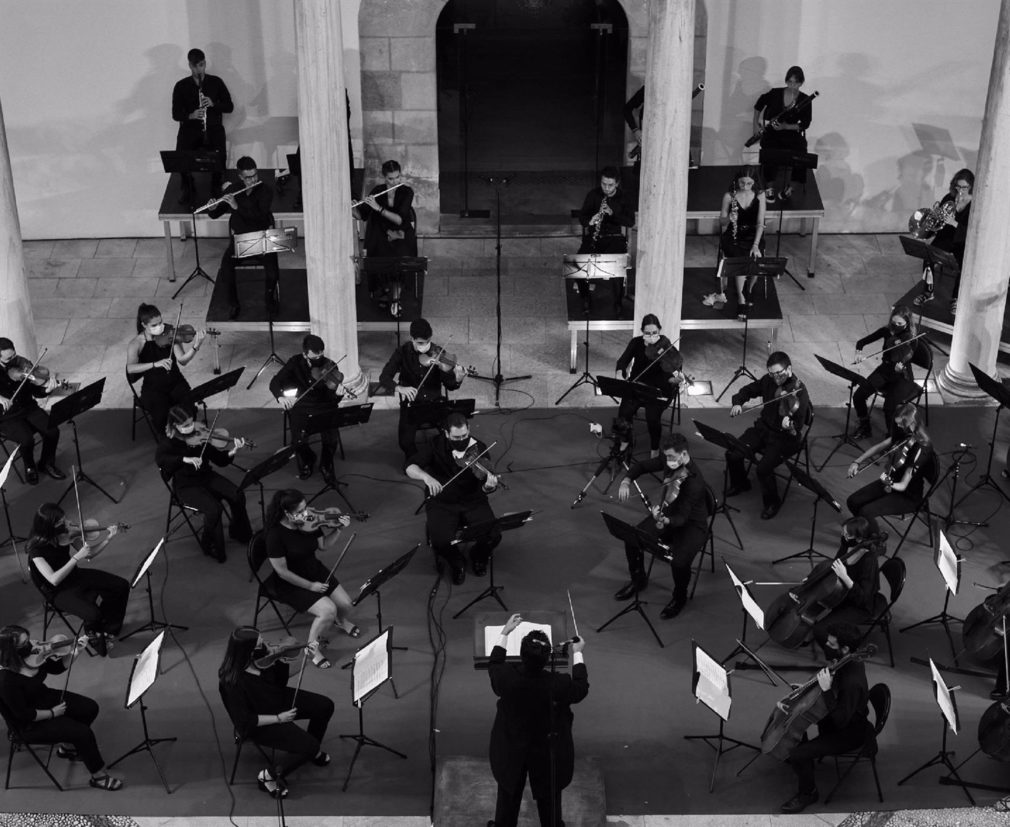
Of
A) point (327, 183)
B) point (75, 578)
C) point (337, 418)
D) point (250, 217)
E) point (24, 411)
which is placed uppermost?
point (327, 183)

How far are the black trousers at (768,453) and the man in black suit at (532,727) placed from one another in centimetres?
422

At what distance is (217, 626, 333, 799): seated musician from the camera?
10.7m

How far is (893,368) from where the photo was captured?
1494 cm

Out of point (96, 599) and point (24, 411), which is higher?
point (24, 411)

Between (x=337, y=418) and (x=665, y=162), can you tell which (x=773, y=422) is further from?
(x=337, y=418)

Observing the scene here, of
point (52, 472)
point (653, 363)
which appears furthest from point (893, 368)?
point (52, 472)

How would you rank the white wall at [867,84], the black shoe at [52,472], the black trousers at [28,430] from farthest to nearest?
the white wall at [867,84] → the black shoe at [52,472] → the black trousers at [28,430]

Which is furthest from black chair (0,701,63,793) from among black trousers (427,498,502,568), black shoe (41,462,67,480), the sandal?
black shoe (41,462,67,480)

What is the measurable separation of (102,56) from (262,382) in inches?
178

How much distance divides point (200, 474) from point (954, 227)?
8.14m

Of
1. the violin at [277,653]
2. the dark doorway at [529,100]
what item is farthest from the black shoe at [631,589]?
the dark doorway at [529,100]

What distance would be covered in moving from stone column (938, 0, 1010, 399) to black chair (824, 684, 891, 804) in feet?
18.4

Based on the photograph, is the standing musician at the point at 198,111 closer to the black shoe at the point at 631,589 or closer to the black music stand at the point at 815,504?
the black shoe at the point at 631,589

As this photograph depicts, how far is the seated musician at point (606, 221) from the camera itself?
53.7 feet
